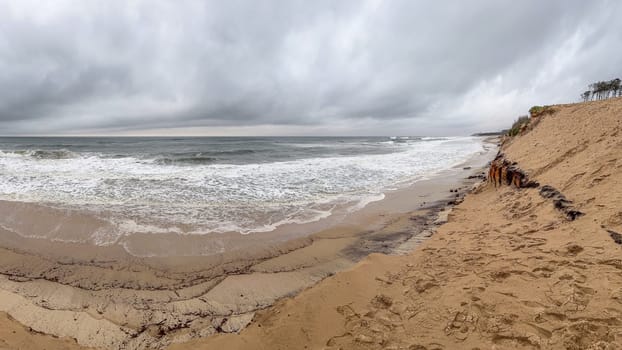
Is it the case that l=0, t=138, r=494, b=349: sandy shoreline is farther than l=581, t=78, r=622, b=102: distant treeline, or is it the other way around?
l=581, t=78, r=622, b=102: distant treeline

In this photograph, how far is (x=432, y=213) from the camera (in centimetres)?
854

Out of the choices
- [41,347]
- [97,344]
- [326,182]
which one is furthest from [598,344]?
[326,182]

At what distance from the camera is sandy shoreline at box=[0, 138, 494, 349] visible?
378 centimetres

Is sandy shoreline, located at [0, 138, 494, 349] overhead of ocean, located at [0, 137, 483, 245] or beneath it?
beneath

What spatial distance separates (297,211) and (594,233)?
6.53 metres

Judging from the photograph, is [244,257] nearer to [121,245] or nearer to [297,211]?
[121,245]

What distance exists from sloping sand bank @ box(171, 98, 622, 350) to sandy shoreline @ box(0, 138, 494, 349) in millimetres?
506

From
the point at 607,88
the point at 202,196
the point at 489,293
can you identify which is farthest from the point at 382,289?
the point at 607,88

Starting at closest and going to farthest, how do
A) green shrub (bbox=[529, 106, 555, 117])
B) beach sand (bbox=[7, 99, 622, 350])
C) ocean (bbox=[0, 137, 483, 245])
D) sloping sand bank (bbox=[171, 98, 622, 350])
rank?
1. sloping sand bank (bbox=[171, 98, 622, 350])
2. beach sand (bbox=[7, 99, 622, 350])
3. ocean (bbox=[0, 137, 483, 245])
4. green shrub (bbox=[529, 106, 555, 117])

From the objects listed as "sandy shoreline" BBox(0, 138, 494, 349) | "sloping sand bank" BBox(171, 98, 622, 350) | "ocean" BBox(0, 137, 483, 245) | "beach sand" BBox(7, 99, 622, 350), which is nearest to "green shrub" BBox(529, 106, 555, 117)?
"ocean" BBox(0, 137, 483, 245)

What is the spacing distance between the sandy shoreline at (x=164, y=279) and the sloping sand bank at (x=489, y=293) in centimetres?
51

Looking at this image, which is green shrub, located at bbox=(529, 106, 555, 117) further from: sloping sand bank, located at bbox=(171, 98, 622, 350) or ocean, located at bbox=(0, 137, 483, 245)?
sloping sand bank, located at bbox=(171, 98, 622, 350)

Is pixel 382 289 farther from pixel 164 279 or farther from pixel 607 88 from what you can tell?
pixel 607 88

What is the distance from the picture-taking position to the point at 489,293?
345 cm
